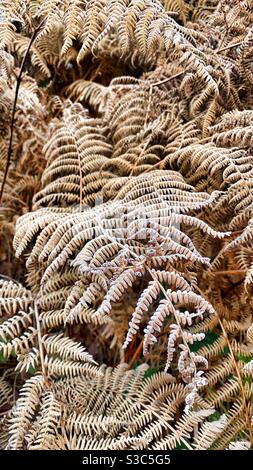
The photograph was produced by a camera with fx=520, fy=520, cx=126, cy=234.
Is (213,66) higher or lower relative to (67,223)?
higher

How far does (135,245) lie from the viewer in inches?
45.1

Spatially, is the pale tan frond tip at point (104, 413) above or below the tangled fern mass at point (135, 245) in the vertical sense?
below

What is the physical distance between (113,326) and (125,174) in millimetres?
430

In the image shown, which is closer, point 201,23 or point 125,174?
point 125,174

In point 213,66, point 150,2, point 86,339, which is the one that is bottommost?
point 86,339

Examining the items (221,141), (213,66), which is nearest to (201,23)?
(213,66)

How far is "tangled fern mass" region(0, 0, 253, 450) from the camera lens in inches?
42.9

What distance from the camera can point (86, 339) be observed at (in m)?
1.42

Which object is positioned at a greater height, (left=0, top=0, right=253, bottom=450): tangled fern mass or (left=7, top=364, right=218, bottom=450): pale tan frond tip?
(left=0, top=0, right=253, bottom=450): tangled fern mass

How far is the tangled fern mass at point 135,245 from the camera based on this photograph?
42.9 inches

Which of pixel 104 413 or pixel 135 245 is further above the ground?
pixel 135 245
